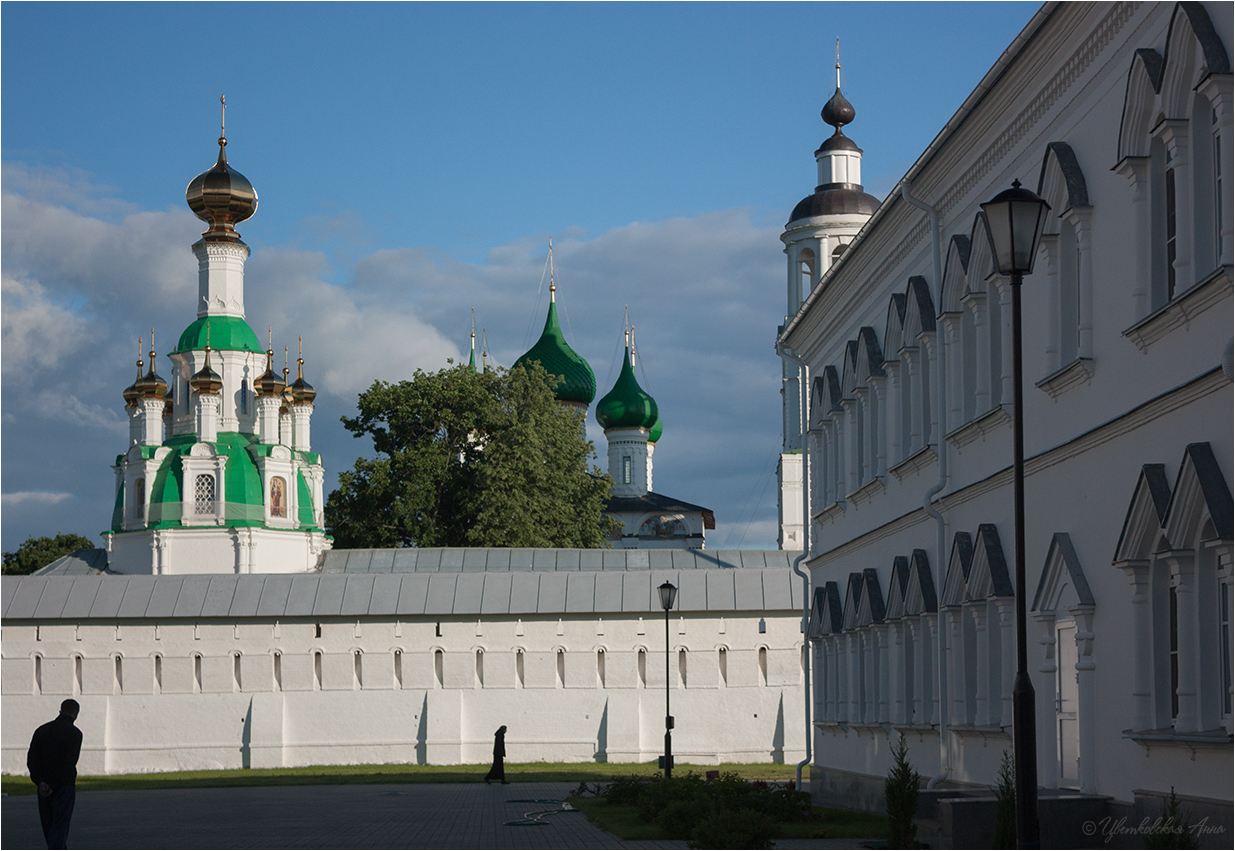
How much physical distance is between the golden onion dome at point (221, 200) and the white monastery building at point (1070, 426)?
3102 cm

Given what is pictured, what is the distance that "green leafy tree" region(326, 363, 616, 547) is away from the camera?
1850 inches

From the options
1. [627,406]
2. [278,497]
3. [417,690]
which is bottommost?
[417,690]

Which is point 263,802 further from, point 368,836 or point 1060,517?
point 1060,517

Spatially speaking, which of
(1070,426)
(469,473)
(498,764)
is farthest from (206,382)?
(1070,426)

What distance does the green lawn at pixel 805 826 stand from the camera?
14.7 meters

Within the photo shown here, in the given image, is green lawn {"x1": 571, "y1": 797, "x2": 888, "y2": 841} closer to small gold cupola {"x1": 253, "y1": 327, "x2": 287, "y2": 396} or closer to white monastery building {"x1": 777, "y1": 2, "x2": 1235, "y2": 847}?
white monastery building {"x1": 777, "y1": 2, "x2": 1235, "y2": 847}

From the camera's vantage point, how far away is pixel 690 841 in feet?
45.5

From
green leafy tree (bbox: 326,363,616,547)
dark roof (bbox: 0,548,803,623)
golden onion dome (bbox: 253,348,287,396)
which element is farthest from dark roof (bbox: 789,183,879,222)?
golden onion dome (bbox: 253,348,287,396)

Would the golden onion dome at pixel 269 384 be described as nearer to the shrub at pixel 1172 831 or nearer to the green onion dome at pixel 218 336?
the green onion dome at pixel 218 336

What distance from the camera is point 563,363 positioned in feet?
231

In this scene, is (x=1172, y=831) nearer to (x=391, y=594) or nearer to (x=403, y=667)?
(x=403, y=667)

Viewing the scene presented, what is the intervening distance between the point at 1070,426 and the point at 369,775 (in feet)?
70.5

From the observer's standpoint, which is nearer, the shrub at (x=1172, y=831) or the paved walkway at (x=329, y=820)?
the shrub at (x=1172, y=831)

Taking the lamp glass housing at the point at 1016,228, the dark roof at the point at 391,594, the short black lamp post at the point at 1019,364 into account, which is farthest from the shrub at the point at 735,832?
the dark roof at the point at 391,594
